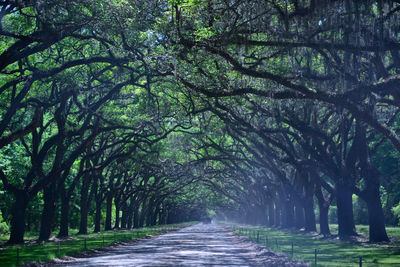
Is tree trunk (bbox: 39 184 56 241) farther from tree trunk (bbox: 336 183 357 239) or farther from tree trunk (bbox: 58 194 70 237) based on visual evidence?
tree trunk (bbox: 336 183 357 239)

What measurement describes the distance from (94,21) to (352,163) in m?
19.1

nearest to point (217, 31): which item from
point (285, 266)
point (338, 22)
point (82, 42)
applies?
point (338, 22)

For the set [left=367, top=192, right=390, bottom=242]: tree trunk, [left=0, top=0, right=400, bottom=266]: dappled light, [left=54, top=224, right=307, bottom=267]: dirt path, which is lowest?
[left=54, top=224, right=307, bottom=267]: dirt path

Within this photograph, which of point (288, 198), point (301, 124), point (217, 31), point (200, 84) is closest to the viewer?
point (217, 31)

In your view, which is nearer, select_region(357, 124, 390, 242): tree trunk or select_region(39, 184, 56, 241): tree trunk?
select_region(357, 124, 390, 242): tree trunk

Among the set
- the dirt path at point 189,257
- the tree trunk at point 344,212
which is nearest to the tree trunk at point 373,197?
the tree trunk at point 344,212

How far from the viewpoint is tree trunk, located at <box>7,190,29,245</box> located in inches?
1107

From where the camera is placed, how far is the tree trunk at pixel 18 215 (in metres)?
28.1

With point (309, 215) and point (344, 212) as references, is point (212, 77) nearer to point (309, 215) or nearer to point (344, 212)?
point (344, 212)

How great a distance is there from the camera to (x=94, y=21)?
19906 mm

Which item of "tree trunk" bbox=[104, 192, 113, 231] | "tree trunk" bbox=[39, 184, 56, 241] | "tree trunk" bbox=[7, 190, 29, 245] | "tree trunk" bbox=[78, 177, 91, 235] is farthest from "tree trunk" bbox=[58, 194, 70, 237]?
"tree trunk" bbox=[104, 192, 113, 231]

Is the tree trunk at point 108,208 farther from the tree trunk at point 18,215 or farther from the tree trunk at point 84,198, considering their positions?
the tree trunk at point 18,215

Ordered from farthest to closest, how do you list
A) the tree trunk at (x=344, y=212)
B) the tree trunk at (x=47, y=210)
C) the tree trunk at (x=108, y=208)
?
the tree trunk at (x=108, y=208)
the tree trunk at (x=47, y=210)
the tree trunk at (x=344, y=212)

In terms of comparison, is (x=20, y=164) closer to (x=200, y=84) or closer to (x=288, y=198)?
(x=200, y=84)
